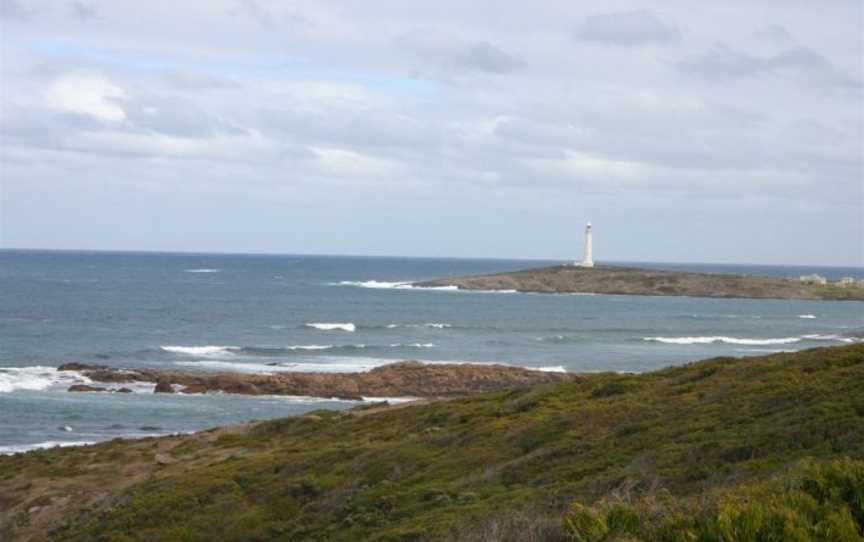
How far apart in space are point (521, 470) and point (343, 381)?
30336 millimetres

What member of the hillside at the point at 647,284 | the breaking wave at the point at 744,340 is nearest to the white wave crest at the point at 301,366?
the breaking wave at the point at 744,340

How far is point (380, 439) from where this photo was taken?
2425 centimetres

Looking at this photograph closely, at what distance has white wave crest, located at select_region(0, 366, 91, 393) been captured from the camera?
4550cm

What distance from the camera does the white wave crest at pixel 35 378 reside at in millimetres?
45500

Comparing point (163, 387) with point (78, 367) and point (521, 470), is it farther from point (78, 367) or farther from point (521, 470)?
point (521, 470)

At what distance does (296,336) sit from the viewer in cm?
7350

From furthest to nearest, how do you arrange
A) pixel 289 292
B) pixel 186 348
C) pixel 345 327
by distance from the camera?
pixel 289 292 < pixel 345 327 < pixel 186 348

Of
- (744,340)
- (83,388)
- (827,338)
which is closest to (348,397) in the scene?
(83,388)

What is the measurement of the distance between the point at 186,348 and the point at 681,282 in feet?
290

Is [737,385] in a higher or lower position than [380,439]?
higher

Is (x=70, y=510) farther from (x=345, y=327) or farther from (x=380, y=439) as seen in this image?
(x=345, y=327)

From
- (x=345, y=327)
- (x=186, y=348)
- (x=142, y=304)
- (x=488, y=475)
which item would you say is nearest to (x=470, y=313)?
(x=345, y=327)

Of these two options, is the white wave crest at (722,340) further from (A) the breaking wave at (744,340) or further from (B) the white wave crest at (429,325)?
(B) the white wave crest at (429,325)

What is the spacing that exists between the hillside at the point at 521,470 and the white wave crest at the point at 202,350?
31940 millimetres
